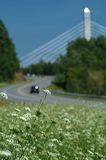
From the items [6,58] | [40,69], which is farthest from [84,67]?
[40,69]

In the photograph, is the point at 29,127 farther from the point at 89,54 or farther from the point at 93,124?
the point at 89,54

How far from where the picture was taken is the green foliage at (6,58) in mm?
120062

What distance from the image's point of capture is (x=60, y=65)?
11306 cm

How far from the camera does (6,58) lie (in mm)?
121312

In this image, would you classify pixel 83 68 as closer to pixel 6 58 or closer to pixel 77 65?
pixel 77 65

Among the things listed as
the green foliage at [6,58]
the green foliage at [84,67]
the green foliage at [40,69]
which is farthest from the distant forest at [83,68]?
the green foliage at [40,69]

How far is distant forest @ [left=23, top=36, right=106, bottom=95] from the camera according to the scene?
8294cm

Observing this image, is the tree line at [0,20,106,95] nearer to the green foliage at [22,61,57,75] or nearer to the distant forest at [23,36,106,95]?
the distant forest at [23,36,106,95]

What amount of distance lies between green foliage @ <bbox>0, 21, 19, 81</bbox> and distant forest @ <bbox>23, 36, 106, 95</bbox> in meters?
9.02

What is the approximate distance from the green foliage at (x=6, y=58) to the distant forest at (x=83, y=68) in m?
9.02

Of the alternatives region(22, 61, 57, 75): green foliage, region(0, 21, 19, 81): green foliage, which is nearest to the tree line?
region(0, 21, 19, 81): green foliage

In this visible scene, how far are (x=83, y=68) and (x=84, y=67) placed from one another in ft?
1.41

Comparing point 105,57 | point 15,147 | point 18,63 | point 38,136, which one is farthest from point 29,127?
point 18,63

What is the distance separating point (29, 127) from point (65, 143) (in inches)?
57.0
